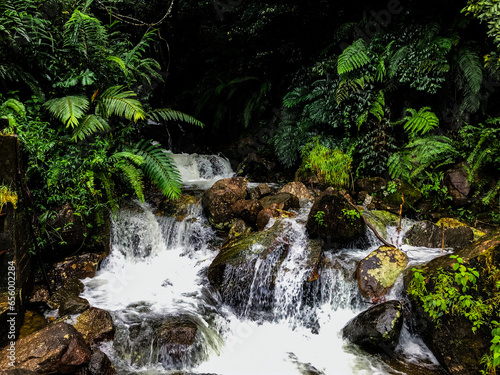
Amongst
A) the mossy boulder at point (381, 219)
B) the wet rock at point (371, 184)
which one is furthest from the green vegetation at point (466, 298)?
the wet rock at point (371, 184)

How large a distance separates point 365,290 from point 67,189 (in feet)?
15.6

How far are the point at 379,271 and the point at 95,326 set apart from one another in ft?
12.4

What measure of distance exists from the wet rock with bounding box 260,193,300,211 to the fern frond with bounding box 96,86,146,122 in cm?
285

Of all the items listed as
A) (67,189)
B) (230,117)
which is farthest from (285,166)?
(67,189)

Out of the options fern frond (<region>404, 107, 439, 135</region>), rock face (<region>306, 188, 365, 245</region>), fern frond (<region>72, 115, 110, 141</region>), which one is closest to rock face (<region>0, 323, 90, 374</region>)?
fern frond (<region>72, 115, 110, 141</region>)

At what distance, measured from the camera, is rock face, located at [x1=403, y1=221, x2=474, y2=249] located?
482 centimetres

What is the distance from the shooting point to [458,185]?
5.63 meters

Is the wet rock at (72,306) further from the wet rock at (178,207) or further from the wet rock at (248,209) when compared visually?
the wet rock at (248,209)

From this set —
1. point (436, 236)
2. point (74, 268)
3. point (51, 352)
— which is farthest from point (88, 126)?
point (436, 236)

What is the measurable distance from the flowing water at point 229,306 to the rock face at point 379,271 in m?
0.12

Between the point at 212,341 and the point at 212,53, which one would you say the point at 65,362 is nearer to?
the point at 212,341

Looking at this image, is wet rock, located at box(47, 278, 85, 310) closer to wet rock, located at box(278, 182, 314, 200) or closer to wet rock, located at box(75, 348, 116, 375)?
wet rock, located at box(75, 348, 116, 375)

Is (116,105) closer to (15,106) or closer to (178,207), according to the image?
(15,106)

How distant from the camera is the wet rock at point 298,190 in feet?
21.7
